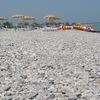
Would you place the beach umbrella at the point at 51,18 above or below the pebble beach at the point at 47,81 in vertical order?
below

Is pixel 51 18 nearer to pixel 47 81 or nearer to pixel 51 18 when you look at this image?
pixel 51 18

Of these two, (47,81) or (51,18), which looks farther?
(51,18)

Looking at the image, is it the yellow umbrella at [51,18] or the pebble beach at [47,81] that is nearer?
the pebble beach at [47,81]

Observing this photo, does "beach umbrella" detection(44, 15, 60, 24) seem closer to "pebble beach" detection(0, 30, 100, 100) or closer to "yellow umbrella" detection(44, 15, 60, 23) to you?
"yellow umbrella" detection(44, 15, 60, 23)

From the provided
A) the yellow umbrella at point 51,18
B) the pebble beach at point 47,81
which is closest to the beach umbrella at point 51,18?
the yellow umbrella at point 51,18

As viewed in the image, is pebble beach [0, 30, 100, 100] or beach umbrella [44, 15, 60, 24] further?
beach umbrella [44, 15, 60, 24]

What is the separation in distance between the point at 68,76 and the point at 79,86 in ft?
3.07

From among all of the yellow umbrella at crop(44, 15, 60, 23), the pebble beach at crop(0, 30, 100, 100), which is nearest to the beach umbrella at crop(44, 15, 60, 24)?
the yellow umbrella at crop(44, 15, 60, 23)

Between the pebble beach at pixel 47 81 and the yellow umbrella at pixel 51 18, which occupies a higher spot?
the pebble beach at pixel 47 81

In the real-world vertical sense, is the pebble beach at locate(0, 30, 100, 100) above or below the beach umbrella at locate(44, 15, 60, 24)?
above

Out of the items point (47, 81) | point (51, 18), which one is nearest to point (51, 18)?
point (51, 18)

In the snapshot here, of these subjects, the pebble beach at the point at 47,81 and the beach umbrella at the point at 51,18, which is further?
the beach umbrella at the point at 51,18

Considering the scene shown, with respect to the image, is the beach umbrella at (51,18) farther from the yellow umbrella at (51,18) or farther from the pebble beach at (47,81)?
the pebble beach at (47,81)

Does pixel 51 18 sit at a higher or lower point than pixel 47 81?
lower
